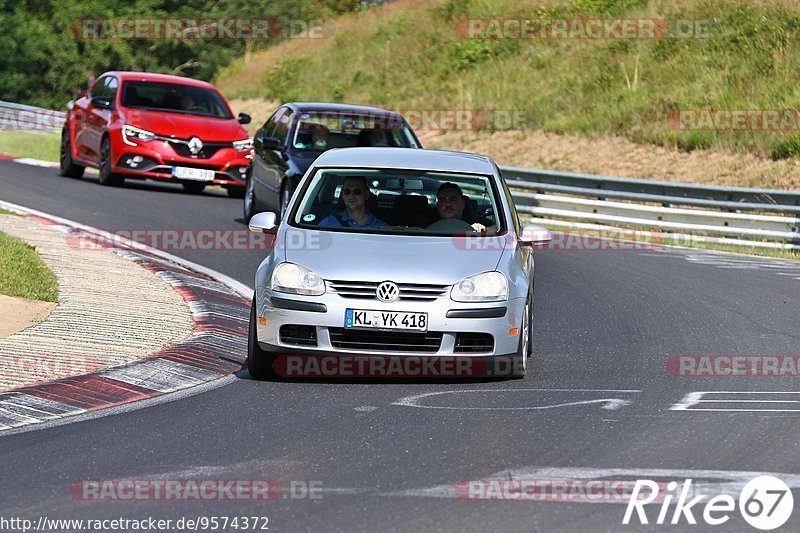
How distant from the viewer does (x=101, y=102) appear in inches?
915

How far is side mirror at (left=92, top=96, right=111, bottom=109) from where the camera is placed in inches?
913

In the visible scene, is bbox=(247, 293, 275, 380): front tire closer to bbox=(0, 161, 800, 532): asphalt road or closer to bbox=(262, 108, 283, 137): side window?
bbox=(0, 161, 800, 532): asphalt road

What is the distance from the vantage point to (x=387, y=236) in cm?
1002

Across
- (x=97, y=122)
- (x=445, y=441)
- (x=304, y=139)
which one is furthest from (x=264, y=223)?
(x=97, y=122)

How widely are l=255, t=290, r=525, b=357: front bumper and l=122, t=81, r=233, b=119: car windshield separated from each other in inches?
583

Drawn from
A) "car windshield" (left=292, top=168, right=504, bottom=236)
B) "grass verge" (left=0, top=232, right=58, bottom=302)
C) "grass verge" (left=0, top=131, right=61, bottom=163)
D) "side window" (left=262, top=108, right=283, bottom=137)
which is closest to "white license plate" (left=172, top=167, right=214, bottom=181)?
"side window" (left=262, top=108, right=283, bottom=137)

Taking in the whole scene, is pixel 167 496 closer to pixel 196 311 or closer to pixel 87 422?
pixel 87 422

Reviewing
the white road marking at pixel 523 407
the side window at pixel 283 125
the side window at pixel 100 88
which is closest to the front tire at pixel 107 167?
the side window at pixel 100 88

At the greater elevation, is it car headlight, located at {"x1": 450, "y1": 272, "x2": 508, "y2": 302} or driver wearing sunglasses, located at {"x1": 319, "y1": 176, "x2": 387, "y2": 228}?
driver wearing sunglasses, located at {"x1": 319, "y1": 176, "x2": 387, "y2": 228}

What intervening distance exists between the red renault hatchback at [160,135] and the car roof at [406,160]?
38.6ft

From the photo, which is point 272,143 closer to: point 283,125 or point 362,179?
point 283,125

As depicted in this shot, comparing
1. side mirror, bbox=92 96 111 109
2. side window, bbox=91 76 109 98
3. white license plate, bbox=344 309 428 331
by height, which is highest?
side window, bbox=91 76 109 98

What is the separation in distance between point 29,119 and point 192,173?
19.4 m

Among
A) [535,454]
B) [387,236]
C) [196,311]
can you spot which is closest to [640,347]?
[387,236]
